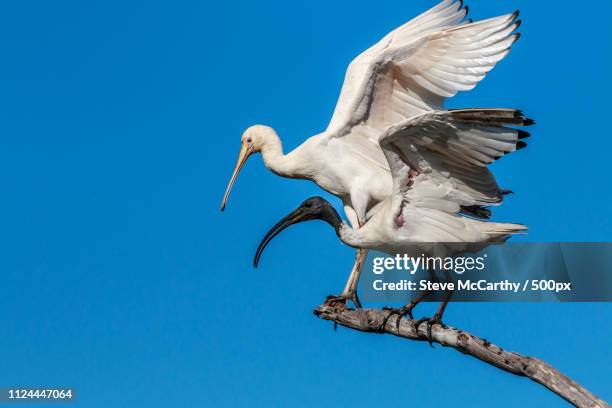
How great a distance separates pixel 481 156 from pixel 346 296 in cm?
325

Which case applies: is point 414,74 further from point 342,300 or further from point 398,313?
point 398,313

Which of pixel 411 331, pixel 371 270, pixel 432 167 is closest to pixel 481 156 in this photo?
pixel 432 167

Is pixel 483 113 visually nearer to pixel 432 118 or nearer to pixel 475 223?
pixel 432 118

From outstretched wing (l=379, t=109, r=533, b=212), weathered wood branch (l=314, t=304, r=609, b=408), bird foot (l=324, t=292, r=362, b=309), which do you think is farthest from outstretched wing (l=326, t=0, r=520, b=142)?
weathered wood branch (l=314, t=304, r=609, b=408)

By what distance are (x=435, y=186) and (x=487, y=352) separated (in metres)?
2.20

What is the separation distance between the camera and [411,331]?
50.5 ft

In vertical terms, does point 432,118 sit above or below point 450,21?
below

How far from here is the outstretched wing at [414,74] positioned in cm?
1755

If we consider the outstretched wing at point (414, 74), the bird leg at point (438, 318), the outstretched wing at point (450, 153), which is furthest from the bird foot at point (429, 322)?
the outstretched wing at point (414, 74)

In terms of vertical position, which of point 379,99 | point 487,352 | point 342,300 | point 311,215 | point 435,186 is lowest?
point 487,352

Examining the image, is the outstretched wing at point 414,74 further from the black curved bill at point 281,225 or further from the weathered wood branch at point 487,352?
the weathered wood branch at point 487,352

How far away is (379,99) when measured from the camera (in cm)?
1798

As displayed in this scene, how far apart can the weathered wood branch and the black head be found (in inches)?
44.6

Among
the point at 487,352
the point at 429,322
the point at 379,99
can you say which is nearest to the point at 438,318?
the point at 429,322
